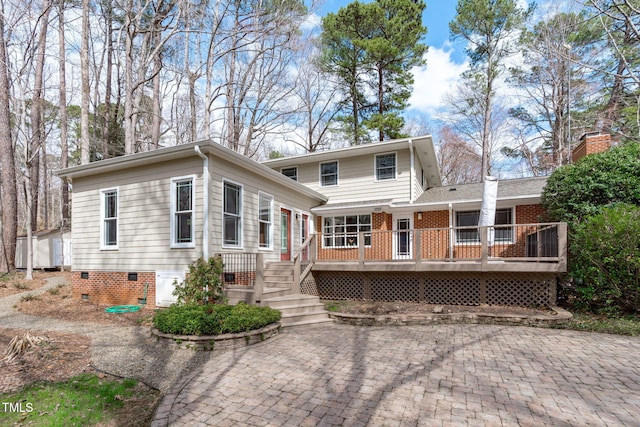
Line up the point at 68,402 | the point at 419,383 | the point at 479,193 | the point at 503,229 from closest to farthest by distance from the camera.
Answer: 1. the point at 68,402
2. the point at 419,383
3. the point at 503,229
4. the point at 479,193

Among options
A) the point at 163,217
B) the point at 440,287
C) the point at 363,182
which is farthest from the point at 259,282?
the point at 363,182

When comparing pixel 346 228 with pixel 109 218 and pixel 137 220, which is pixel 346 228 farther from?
pixel 109 218

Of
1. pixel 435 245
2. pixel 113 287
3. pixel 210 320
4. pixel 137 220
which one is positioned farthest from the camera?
pixel 435 245

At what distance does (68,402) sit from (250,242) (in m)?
5.55

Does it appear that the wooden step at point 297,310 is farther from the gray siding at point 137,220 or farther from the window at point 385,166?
the window at point 385,166

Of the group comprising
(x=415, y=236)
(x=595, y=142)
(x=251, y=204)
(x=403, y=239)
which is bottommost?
(x=403, y=239)

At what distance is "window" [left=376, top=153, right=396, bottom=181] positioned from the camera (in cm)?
1259

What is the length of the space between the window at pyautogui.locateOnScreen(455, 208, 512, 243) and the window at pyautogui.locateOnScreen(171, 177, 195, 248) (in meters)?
9.03

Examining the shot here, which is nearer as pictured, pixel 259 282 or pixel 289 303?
pixel 259 282

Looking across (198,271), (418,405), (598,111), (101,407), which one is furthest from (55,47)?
(598,111)

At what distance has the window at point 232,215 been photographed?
7.96 metres

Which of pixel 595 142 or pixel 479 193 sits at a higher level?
pixel 595 142

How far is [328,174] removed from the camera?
13.6 meters

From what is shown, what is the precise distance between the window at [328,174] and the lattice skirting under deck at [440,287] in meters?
4.97
